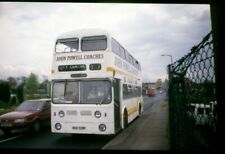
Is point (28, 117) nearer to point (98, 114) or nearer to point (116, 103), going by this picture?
point (98, 114)

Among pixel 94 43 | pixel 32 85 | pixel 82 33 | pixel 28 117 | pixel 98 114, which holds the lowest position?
pixel 28 117

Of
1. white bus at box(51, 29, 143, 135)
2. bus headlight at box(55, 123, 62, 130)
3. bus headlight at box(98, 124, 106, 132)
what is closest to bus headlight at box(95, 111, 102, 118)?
white bus at box(51, 29, 143, 135)

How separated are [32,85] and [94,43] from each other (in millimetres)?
45315

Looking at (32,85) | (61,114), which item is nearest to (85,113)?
(61,114)

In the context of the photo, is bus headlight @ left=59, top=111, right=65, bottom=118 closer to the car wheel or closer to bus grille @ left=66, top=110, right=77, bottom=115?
bus grille @ left=66, top=110, right=77, bottom=115

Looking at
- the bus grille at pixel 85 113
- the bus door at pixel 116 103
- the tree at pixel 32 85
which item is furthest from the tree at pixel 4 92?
the bus grille at pixel 85 113

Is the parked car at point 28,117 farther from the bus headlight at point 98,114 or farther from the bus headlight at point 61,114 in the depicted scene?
the bus headlight at point 98,114

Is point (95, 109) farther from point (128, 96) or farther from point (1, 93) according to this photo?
point (1, 93)

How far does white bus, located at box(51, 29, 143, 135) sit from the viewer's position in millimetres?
8617

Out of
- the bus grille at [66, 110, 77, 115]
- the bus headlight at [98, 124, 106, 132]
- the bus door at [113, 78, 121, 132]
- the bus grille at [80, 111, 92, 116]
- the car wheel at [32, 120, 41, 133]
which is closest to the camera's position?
the bus headlight at [98, 124, 106, 132]

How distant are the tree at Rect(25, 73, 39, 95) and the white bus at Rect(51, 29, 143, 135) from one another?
41802mm

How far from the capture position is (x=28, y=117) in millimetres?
10633

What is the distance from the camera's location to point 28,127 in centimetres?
1062

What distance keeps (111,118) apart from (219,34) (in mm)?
5589
